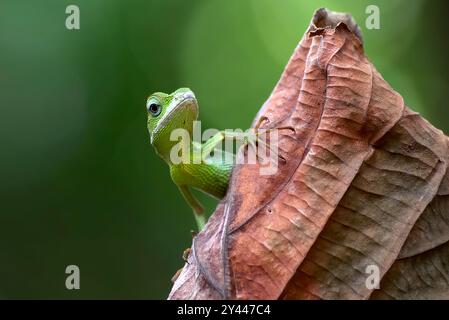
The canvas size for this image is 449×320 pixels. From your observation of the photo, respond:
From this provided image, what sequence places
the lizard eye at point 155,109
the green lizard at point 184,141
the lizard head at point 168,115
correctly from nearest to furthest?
the green lizard at point 184,141
the lizard head at point 168,115
the lizard eye at point 155,109

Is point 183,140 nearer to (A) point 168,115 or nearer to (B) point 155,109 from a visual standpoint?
(A) point 168,115

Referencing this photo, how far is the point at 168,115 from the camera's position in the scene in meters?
3.62

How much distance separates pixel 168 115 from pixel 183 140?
0.68ft

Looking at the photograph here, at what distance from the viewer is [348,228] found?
2.08 meters

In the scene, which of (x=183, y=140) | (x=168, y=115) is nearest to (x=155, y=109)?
(x=168, y=115)

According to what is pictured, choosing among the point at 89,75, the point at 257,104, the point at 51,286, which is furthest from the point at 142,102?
the point at 51,286

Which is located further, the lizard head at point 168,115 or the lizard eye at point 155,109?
the lizard eye at point 155,109

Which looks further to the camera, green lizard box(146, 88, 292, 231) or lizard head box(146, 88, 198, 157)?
lizard head box(146, 88, 198, 157)

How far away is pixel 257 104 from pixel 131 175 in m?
1.91

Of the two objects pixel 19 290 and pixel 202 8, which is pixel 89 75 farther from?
pixel 19 290

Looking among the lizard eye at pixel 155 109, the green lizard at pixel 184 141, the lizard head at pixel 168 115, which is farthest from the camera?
the lizard eye at pixel 155 109

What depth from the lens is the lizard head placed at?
3.62 metres

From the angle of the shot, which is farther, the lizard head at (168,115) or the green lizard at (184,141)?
the lizard head at (168,115)

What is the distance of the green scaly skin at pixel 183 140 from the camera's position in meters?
3.42
